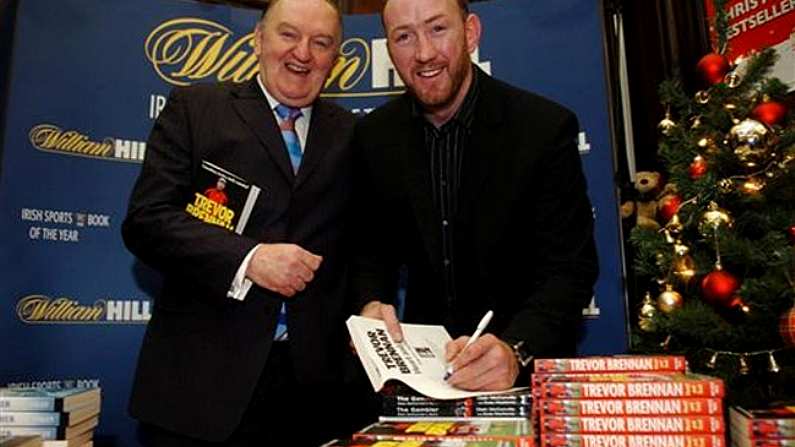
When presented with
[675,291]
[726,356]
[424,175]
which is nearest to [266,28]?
[424,175]

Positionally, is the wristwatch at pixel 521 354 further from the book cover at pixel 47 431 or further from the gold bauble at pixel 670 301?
the book cover at pixel 47 431

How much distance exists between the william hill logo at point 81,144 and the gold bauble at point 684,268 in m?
1.79

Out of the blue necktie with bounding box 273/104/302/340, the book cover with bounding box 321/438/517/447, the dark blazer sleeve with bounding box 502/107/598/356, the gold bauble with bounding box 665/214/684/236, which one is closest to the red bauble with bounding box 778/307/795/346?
the dark blazer sleeve with bounding box 502/107/598/356

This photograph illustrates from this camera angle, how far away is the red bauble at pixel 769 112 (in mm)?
1840

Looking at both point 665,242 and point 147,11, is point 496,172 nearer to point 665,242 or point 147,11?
point 665,242

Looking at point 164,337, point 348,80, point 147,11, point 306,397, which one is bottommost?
point 306,397

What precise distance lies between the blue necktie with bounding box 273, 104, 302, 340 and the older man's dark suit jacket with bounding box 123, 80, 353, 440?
4 centimetres

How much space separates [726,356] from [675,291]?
0.72 ft

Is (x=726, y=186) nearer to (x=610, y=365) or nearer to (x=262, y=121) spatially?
(x=610, y=365)

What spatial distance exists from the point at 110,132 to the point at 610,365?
7.05 feet

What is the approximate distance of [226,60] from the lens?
276cm

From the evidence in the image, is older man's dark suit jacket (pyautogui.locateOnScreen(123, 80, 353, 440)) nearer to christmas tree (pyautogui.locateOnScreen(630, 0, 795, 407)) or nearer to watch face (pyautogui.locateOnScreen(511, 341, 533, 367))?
watch face (pyautogui.locateOnScreen(511, 341, 533, 367))

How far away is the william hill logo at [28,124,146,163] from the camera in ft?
7.99

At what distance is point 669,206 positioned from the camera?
6.79 ft
